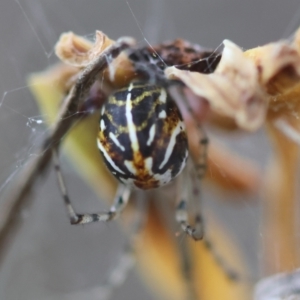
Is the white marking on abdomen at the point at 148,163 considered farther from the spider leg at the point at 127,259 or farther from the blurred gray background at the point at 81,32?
the blurred gray background at the point at 81,32

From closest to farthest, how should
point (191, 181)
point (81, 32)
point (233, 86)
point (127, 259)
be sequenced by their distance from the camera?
point (233, 86), point (191, 181), point (127, 259), point (81, 32)

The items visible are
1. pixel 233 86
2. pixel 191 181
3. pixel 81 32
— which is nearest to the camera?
pixel 233 86

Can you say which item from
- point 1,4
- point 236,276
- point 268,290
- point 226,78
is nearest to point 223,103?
point 226,78

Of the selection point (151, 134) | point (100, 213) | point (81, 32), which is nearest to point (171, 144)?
point (151, 134)

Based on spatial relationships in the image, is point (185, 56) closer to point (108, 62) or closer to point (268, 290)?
point (108, 62)

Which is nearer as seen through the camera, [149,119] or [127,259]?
[149,119]

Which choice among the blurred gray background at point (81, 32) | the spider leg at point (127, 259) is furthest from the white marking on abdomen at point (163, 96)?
the blurred gray background at point (81, 32)

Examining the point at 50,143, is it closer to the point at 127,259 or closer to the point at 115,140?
the point at 115,140
